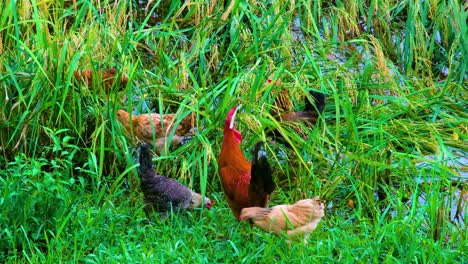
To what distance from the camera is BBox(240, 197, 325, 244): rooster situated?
4820 millimetres

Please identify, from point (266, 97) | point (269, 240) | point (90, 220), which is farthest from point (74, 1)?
point (269, 240)

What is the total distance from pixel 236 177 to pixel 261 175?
0.97 ft

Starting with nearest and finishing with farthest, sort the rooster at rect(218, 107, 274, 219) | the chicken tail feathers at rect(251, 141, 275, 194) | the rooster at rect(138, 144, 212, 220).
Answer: the chicken tail feathers at rect(251, 141, 275, 194) → the rooster at rect(218, 107, 274, 219) → the rooster at rect(138, 144, 212, 220)

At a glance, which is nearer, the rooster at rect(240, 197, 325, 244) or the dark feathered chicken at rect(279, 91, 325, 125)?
the rooster at rect(240, 197, 325, 244)

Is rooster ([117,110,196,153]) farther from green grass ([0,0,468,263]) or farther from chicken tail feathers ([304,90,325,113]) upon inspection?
chicken tail feathers ([304,90,325,113])

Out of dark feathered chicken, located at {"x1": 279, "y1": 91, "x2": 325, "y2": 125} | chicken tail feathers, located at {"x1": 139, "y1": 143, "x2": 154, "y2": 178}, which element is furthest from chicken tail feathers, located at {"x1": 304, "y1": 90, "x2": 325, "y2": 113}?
chicken tail feathers, located at {"x1": 139, "y1": 143, "x2": 154, "y2": 178}

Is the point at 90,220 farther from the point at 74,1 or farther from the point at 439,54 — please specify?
the point at 439,54

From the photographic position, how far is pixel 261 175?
5012 mm

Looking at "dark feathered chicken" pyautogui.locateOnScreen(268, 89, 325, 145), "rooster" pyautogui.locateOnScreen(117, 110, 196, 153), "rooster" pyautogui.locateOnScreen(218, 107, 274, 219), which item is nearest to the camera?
"rooster" pyautogui.locateOnScreen(218, 107, 274, 219)

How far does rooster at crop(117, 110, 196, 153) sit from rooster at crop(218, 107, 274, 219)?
19.9 inches

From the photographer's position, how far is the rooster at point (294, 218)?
4.82 meters

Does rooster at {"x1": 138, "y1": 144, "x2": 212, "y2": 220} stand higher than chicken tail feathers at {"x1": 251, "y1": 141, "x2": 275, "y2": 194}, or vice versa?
chicken tail feathers at {"x1": 251, "y1": 141, "x2": 275, "y2": 194}

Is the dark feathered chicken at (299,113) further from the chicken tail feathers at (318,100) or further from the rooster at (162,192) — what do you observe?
the rooster at (162,192)

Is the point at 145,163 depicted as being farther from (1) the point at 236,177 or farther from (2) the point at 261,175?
(2) the point at 261,175
